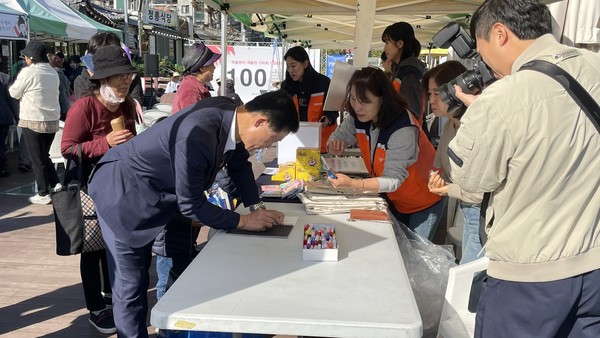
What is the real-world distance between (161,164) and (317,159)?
121cm

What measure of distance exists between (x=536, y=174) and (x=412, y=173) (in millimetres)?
1341


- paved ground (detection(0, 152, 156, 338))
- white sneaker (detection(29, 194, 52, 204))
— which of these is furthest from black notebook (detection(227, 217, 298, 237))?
white sneaker (detection(29, 194, 52, 204))

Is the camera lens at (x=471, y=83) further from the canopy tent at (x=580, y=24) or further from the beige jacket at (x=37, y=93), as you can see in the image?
the beige jacket at (x=37, y=93)

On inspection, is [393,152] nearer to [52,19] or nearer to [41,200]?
[41,200]

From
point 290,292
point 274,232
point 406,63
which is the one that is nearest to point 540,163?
point 290,292

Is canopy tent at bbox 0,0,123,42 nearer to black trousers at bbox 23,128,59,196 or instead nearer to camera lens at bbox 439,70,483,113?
black trousers at bbox 23,128,59,196

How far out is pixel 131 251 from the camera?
2131 millimetres

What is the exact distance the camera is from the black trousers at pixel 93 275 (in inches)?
114

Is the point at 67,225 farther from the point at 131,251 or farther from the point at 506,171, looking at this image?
the point at 506,171

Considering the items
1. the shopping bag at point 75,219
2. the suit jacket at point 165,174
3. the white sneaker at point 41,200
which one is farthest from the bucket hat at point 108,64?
the white sneaker at point 41,200

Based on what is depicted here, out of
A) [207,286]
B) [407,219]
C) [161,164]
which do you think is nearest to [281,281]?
[207,286]

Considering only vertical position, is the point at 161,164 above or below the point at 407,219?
above

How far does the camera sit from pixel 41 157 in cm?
555

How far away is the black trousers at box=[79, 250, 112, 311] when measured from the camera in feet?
9.50
